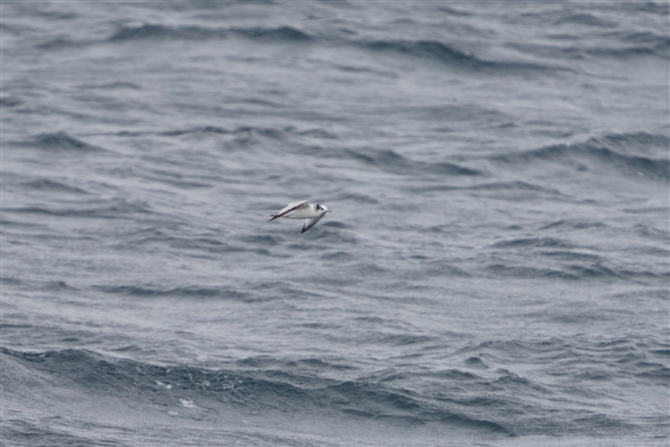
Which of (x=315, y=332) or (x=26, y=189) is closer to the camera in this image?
(x=315, y=332)

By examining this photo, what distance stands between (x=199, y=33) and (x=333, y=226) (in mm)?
17423

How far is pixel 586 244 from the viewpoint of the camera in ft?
110

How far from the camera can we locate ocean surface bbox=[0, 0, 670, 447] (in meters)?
25.9

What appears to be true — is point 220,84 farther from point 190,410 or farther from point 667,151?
point 190,410

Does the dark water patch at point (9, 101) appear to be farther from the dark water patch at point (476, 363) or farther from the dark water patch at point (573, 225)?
the dark water patch at point (476, 363)

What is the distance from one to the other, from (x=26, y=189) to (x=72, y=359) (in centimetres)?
983

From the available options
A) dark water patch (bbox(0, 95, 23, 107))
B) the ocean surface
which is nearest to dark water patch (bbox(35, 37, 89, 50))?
the ocean surface

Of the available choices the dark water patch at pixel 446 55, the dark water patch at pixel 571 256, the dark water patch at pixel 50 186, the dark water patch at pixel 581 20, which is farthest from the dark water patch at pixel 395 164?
the dark water patch at pixel 581 20

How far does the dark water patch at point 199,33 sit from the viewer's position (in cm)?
4825

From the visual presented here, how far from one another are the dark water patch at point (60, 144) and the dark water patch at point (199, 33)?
10240 mm

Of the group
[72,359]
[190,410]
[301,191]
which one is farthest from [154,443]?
[301,191]

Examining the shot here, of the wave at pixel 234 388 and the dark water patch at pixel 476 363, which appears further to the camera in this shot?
the dark water patch at pixel 476 363

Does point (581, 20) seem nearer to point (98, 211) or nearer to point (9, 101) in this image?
point (9, 101)

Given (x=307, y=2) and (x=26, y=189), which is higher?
(x=307, y=2)
